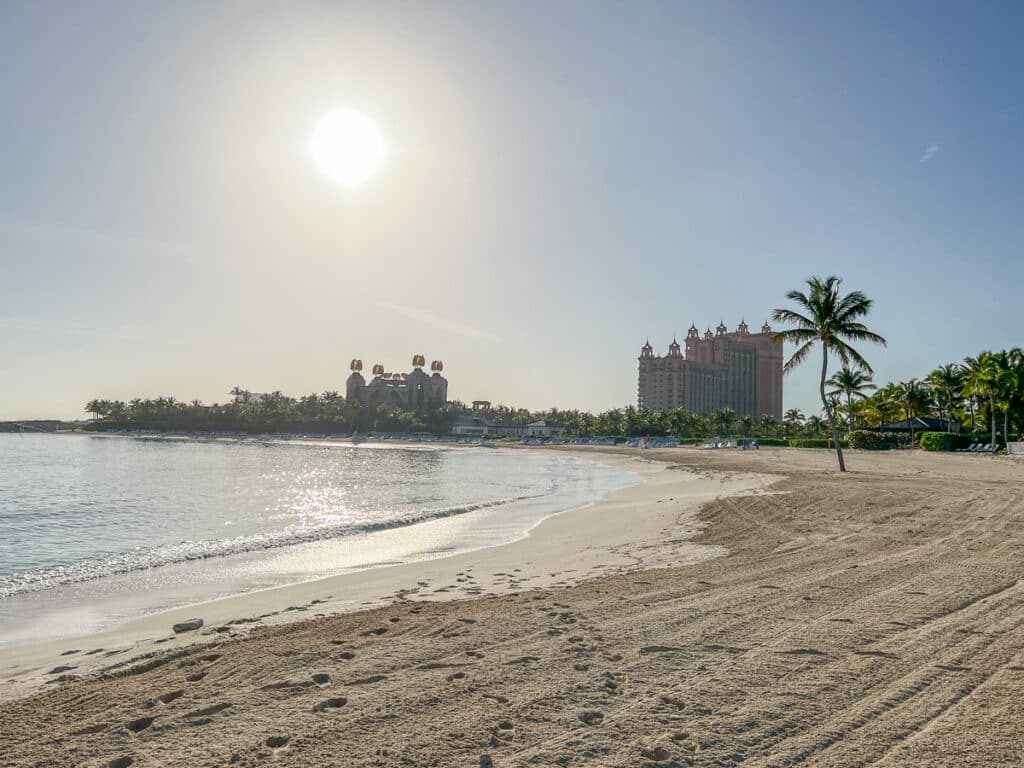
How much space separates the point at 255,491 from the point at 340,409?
493 ft

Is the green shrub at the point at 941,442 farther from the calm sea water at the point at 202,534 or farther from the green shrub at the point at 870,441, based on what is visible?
the calm sea water at the point at 202,534

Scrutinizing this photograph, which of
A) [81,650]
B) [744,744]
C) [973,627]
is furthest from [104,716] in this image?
[973,627]

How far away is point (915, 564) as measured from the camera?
9.10m

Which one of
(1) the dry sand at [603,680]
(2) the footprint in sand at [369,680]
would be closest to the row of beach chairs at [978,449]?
(1) the dry sand at [603,680]

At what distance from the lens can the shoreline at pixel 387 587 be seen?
21.8 ft

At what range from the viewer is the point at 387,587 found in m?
9.73

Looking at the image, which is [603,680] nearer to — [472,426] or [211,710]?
[211,710]

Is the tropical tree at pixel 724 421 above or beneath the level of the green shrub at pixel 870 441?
above

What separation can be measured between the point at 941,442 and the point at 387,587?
56.5 m

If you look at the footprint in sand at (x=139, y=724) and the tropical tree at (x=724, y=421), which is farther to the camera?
the tropical tree at (x=724, y=421)

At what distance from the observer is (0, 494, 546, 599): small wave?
1118 cm

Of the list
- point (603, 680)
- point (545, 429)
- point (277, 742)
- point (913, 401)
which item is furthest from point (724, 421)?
point (277, 742)

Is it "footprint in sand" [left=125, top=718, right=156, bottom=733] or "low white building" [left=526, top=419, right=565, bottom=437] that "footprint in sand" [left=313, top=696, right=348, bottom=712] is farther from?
"low white building" [left=526, top=419, right=565, bottom=437]

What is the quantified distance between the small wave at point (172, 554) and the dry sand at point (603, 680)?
14.9 ft
